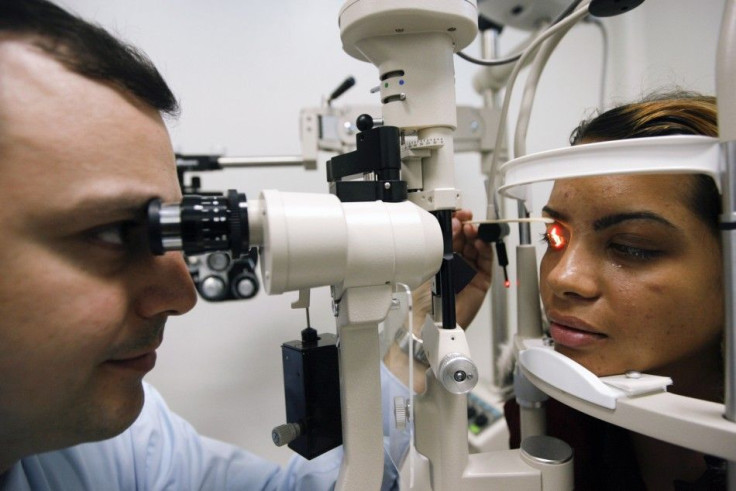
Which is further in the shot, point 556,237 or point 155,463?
point 155,463

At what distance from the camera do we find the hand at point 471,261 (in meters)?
0.97

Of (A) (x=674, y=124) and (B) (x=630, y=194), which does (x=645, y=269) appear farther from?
(A) (x=674, y=124)

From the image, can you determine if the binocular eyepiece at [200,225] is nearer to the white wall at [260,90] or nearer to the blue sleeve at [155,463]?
the blue sleeve at [155,463]

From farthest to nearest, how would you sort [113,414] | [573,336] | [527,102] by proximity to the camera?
[527,102] → [573,336] → [113,414]

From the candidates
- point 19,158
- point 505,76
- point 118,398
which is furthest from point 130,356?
point 505,76

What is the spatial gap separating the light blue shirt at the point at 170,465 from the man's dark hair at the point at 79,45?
0.71m

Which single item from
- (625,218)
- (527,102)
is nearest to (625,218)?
(625,218)

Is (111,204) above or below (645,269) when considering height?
above

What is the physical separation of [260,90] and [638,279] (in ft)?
4.72

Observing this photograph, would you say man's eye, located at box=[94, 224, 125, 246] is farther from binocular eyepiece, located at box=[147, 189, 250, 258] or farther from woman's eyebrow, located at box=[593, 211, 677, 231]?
woman's eyebrow, located at box=[593, 211, 677, 231]

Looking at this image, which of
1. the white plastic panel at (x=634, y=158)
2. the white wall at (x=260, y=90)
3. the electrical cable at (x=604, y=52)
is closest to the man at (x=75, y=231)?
the white plastic panel at (x=634, y=158)

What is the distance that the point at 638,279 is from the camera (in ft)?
1.95

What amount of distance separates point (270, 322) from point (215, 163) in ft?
2.33

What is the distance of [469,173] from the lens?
1827mm
